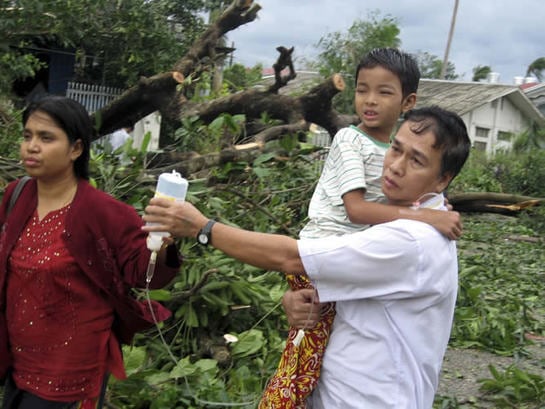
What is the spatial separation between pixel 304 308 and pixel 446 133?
0.66m

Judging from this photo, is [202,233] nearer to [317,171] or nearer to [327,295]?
[327,295]

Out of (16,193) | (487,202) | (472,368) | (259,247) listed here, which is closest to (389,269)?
(259,247)

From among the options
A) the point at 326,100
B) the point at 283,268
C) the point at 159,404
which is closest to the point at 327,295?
the point at 283,268

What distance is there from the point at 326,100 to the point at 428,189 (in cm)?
419

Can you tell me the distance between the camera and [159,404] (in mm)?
2904

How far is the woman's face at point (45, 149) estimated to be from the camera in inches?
83.4

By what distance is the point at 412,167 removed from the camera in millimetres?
1757

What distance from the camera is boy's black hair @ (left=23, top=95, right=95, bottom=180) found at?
7.06ft

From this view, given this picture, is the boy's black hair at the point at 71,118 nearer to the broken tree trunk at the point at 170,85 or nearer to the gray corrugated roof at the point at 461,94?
the broken tree trunk at the point at 170,85

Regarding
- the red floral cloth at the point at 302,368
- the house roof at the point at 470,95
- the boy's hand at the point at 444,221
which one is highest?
the house roof at the point at 470,95

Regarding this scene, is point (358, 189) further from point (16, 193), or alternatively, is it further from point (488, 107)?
point (488, 107)

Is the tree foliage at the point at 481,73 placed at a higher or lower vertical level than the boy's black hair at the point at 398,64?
higher

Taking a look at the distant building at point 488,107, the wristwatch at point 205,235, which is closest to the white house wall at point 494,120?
Answer: the distant building at point 488,107

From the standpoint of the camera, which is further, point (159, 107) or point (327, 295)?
point (159, 107)
